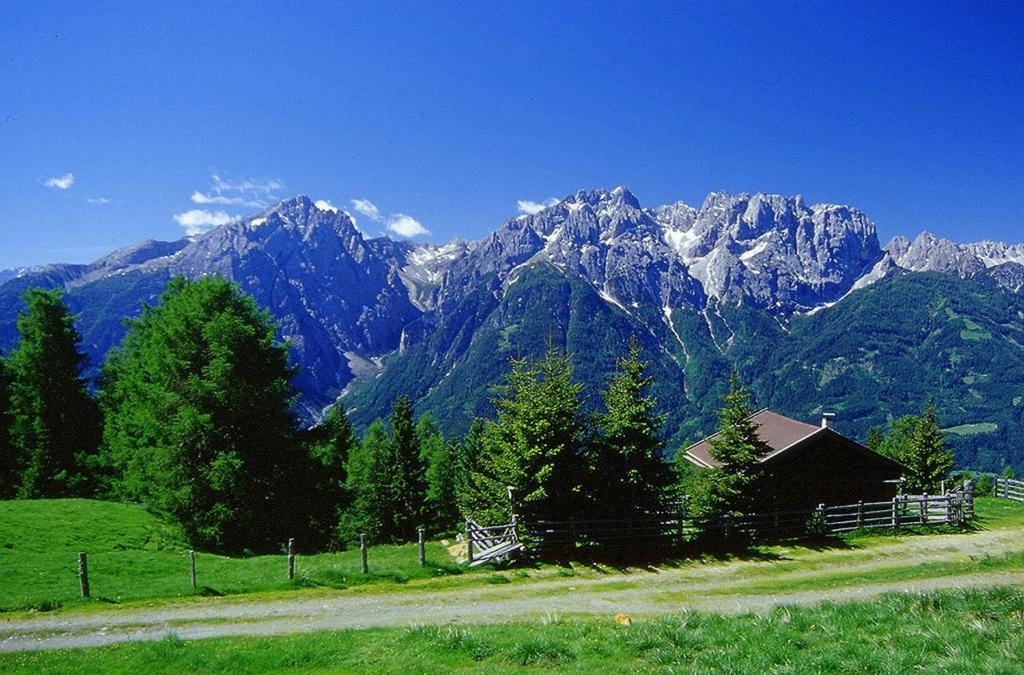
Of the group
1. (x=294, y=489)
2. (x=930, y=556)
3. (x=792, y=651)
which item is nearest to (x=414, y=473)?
(x=294, y=489)

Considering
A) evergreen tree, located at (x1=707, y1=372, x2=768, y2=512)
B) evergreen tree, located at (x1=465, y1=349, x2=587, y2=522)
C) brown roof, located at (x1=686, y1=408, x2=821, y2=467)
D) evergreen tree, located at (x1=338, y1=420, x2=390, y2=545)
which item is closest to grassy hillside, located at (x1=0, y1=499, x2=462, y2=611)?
evergreen tree, located at (x1=465, y1=349, x2=587, y2=522)

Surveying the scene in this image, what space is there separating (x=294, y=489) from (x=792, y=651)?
94.5ft

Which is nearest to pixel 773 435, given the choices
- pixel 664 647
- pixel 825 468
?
pixel 825 468

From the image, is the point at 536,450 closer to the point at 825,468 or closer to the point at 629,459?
the point at 629,459

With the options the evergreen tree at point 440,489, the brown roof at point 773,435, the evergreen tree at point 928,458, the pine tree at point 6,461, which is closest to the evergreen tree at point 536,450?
the brown roof at point 773,435

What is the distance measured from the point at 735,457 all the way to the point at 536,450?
11.0m

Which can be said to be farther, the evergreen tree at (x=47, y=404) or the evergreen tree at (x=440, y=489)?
the evergreen tree at (x=440, y=489)

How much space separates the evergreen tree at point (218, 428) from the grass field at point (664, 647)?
16.0 metres

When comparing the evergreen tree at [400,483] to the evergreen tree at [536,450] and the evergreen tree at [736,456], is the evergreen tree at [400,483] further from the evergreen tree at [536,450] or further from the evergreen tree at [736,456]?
the evergreen tree at [736,456]

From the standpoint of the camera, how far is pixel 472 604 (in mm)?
20312

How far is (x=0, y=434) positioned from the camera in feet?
139

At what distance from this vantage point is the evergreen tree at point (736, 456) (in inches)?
1184

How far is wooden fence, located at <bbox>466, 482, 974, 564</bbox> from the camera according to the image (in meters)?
26.8

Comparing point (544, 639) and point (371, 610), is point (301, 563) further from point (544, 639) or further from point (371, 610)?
point (544, 639)
